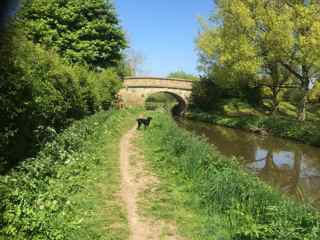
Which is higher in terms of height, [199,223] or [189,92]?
[189,92]

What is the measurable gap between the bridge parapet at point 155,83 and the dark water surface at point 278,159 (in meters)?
10.9

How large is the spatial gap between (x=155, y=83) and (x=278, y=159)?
803 inches

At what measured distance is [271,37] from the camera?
74.2 ft

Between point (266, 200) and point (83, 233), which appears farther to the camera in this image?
point (266, 200)

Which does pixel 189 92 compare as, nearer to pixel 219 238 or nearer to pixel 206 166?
pixel 206 166

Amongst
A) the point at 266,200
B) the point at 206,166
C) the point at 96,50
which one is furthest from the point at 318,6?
the point at 266,200

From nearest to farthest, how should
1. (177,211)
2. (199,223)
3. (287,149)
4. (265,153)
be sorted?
1. (199,223)
2. (177,211)
3. (265,153)
4. (287,149)

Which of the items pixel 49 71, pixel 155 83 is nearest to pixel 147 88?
pixel 155 83

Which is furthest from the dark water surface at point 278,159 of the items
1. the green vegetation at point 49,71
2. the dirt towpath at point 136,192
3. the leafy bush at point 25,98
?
the green vegetation at point 49,71

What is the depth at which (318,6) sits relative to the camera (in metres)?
22.1

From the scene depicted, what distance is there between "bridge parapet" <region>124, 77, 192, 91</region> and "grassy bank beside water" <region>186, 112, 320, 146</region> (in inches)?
240

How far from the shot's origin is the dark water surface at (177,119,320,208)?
1181 cm

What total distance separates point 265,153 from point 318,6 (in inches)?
419

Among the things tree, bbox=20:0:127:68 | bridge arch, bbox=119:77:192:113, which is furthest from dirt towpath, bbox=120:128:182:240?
bridge arch, bbox=119:77:192:113
